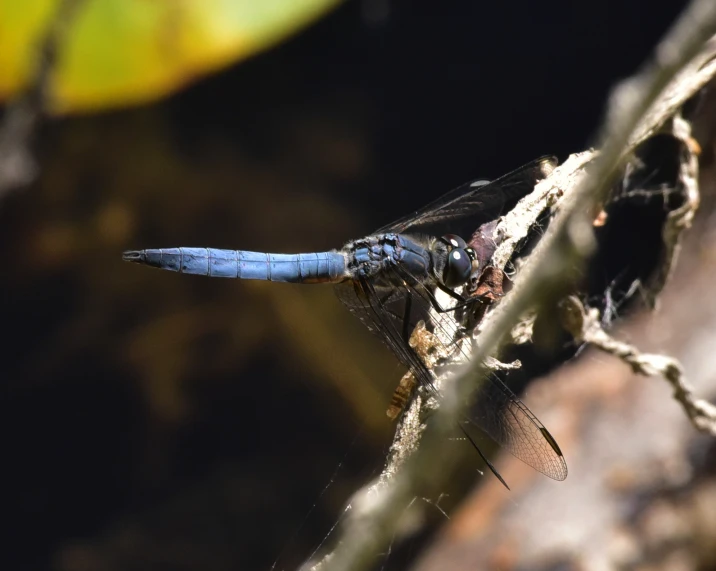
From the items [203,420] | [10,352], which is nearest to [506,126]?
[203,420]

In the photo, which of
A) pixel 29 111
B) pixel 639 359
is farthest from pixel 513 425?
A: pixel 29 111

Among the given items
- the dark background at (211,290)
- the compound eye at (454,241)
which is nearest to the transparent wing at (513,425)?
the compound eye at (454,241)

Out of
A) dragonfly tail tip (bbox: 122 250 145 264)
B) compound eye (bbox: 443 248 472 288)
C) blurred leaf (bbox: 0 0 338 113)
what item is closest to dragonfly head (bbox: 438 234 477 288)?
compound eye (bbox: 443 248 472 288)

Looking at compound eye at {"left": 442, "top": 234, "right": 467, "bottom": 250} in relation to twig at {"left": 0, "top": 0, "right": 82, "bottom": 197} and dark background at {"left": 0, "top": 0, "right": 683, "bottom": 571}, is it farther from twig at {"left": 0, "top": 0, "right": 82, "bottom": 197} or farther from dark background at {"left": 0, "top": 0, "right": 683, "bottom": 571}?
twig at {"left": 0, "top": 0, "right": 82, "bottom": 197}

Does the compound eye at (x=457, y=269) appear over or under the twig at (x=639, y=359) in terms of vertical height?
over

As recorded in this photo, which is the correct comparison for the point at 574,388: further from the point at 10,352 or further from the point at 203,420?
the point at 10,352

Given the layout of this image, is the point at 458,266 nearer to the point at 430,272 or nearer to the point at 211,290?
the point at 430,272

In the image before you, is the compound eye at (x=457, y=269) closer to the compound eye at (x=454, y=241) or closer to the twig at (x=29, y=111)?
the compound eye at (x=454, y=241)
